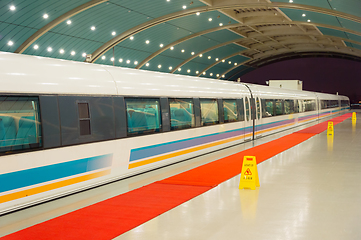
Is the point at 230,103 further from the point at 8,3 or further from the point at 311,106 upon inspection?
the point at 311,106

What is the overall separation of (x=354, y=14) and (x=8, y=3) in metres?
21.9

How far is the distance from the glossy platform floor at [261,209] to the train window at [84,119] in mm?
1211

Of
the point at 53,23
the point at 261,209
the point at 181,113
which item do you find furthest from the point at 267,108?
the point at 53,23

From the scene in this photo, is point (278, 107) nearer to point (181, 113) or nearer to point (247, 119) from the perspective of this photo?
point (247, 119)

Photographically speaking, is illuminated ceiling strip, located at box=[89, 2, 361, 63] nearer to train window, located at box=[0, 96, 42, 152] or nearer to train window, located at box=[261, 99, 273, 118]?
train window, located at box=[261, 99, 273, 118]

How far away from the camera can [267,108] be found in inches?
715

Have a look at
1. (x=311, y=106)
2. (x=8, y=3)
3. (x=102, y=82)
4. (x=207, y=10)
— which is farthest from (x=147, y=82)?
(x=311, y=106)

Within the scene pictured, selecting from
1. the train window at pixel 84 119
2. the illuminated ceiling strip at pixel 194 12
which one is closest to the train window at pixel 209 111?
the train window at pixel 84 119

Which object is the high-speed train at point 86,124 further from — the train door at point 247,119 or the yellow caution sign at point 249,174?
the train door at point 247,119

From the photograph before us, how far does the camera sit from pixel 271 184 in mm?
7371

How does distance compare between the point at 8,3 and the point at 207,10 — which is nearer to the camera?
the point at 8,3

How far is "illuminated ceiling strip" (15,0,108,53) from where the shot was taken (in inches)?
821

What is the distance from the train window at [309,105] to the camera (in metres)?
28.0

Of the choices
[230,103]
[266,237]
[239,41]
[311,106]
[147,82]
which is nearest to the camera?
[266,237]
